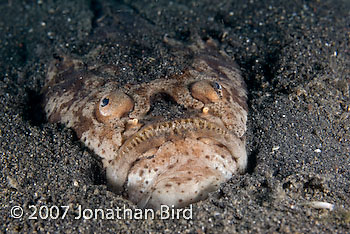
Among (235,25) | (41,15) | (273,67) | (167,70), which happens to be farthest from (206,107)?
(41,15)

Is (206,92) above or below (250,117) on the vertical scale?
above

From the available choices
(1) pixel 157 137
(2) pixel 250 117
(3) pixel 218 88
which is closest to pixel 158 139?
(1) pixel 157 137

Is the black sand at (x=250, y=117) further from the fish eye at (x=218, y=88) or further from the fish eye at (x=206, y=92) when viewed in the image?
the fish eye at (x=218, y=88)

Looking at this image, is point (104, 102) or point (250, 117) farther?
point (250, 117)

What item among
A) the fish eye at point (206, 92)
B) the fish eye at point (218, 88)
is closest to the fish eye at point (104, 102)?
the fish eye at point (206, 92)

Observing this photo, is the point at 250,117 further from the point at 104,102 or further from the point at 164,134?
the point at 104,102

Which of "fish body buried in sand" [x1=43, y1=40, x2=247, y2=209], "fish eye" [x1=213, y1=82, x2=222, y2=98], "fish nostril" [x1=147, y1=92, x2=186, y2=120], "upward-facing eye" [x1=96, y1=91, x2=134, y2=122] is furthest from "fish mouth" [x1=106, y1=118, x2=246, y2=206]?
"fish eye" [x1=213, y1=82, x2=222, y2=98]

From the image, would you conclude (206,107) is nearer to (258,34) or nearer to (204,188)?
(204,188)
